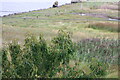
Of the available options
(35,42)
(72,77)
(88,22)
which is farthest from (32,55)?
(88,22)

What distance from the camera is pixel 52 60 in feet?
30.3

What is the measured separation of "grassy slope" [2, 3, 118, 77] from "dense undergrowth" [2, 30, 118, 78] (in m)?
0.18

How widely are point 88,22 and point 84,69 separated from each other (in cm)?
131

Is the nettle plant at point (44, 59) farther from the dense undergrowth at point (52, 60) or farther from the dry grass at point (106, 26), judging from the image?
the dry grass at point (106, 26)

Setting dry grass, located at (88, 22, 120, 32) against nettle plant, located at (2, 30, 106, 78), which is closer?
nettle plant, located at (2, 30, 106, 78)

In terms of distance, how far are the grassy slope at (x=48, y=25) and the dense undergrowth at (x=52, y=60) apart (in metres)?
0.18

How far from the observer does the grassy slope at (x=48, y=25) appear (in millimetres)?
9273

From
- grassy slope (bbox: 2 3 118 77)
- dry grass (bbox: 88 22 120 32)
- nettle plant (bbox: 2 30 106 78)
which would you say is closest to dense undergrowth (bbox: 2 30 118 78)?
nettle plant (bbox: 2 30 106 78)

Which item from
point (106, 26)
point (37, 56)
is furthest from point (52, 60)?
point (106, 26)

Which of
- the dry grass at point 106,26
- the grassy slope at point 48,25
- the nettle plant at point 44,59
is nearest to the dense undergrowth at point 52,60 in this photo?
the nettle plant at point 44,59

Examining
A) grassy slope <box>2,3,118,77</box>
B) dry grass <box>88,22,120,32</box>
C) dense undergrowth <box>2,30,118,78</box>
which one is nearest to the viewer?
dense undergrowth <box>2,30,118,78</box>

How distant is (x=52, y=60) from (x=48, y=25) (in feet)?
3.20

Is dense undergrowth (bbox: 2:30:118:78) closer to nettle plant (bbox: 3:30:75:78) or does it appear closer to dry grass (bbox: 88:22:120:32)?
nettle plant (bbox: 3:30:75:78)

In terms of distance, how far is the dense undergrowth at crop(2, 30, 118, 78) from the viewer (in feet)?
30.0
